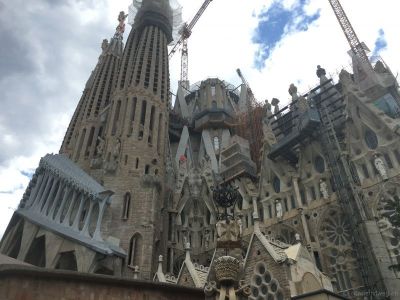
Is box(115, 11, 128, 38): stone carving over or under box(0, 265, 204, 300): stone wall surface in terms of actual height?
over

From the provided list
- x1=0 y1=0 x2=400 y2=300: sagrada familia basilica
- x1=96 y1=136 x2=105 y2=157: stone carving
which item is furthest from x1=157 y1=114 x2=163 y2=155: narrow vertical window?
x1=96 y1=136 x2=105 y2=157: stone carving

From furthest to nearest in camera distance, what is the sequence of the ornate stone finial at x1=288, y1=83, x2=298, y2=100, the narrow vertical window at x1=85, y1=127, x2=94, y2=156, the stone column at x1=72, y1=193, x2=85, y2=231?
the ornate stone finial at x1=288, y1=83, x2=298, y2=100 < the narrow vertical window at x1=85, y1=127, x2=94, y2=156 < the stone column at x1=72, y1=193, x2=85, y2=231

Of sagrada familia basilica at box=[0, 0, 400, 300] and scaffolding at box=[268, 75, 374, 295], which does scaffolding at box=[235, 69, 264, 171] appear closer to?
sagrada familia basilica at box=[0, 0, 400, 300]

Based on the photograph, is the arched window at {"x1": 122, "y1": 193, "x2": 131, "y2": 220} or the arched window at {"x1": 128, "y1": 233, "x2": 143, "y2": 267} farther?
the arched window at {"x1": 122, "y1": 193, "x2": 131, "y2": 220}

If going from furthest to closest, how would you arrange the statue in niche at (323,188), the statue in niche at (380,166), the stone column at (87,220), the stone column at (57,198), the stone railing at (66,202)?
the stone column at (57,198) < the stone railing at (66,202) < the stone column at (87,220) < the statue in niche at (323,188) < the statue in niche at (380,166)

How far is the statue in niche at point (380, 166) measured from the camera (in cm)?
1754

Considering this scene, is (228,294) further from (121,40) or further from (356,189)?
(121,40)

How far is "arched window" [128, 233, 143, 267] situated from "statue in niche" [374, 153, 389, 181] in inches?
514

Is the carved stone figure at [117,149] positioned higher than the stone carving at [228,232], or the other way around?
the carved stone figure at [117,149]

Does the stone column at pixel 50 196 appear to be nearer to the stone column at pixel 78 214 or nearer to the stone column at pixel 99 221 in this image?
the stone column at pixel 78 214

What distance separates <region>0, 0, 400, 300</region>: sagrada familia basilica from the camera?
15.4 metres

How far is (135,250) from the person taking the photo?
67.5ft

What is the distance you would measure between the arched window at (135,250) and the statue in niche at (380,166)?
13.0 meters

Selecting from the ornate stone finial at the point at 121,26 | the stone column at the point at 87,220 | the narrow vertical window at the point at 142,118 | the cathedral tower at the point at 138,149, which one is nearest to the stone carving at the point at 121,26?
the ornate stone finial at the point at 121,26
